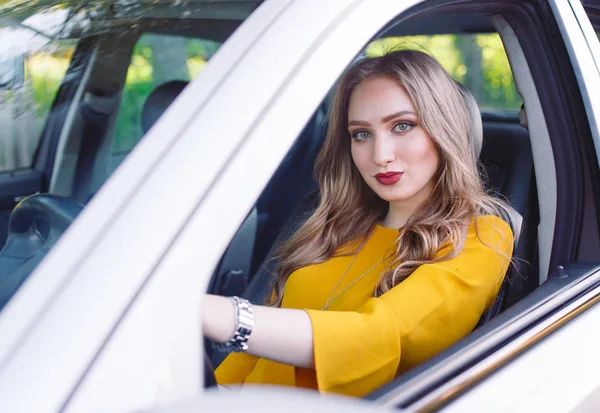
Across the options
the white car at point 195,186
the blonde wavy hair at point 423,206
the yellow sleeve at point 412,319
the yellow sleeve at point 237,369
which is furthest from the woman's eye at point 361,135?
the yellow sleeve at point 237,369

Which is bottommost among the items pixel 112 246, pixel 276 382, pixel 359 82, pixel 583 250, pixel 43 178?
pixel 276 382

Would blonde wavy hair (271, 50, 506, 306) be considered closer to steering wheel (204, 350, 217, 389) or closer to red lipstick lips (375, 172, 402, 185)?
red lipstick lips (375, 172, 402, 185)

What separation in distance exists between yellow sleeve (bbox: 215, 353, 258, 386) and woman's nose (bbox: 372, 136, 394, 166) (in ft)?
1.82

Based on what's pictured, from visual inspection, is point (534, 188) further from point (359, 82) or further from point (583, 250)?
point (359, 82)

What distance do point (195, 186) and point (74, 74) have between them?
3.50 ft

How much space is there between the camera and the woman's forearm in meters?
1.33

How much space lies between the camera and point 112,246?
2.86ft

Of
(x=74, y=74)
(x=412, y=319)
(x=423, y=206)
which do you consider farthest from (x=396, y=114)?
(x=74, y=74)

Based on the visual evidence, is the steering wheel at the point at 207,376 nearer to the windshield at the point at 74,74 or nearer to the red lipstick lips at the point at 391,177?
the windshield at the point at 74,74

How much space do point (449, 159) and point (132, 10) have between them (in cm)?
78

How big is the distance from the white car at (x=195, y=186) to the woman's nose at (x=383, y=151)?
0.32 m

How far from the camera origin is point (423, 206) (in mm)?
1891

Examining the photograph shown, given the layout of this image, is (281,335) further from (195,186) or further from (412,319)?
(195,186)

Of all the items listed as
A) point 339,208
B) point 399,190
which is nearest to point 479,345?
point 399,190
